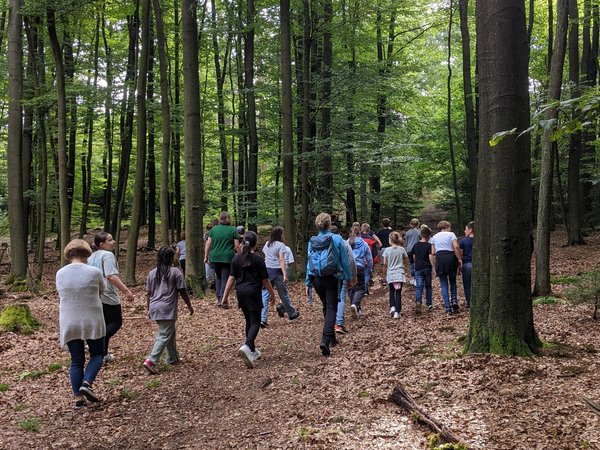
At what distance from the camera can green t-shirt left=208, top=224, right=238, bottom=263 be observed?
1077 centimetres

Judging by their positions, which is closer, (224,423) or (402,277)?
(224,423)

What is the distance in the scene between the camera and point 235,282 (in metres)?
7.12

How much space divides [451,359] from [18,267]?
14025 mm

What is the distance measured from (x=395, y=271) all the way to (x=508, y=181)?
4814mm

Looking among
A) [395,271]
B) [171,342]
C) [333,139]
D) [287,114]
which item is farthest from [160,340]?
[333,139]

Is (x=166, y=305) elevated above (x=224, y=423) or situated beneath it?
elevated above

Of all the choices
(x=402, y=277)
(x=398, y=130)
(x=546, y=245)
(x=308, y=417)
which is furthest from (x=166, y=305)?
(x=398, y=130)

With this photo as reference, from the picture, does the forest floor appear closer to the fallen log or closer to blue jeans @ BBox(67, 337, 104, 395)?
the fallen log

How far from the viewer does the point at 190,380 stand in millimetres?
6602

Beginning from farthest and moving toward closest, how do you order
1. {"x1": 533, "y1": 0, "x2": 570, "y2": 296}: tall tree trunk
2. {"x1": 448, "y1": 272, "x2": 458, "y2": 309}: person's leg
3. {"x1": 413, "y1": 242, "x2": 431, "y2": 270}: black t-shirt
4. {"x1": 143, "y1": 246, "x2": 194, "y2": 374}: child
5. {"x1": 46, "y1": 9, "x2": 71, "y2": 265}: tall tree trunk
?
1. {"x1": 46, "y1": 9, "x2": 71, "y2": 265}: tall tree trunk
2. {"x1": 413, "y1": 242, "x2": 431, "y2": 270}: black t-shirt
3. {"x1": 448, "y1": 272, "x2": 458, "y2": 309}: person's leg
4. {"x1": 533, "y1": 0, "x2": 570, "y2": 296}: tall tree trunk
5. {"x1": 143, "y1": 246, "x2": 194, "y2": 374}: child

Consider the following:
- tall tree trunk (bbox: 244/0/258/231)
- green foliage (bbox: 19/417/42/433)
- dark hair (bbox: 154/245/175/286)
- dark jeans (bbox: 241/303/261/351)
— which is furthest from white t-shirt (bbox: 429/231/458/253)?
tall tree trunk (bbox: 244/0/258/231)

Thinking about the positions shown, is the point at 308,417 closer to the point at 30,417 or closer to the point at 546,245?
the point at 30,417

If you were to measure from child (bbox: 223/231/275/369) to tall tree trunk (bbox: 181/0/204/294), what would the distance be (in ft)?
17.5

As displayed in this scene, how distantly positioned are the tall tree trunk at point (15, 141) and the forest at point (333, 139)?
5cm
